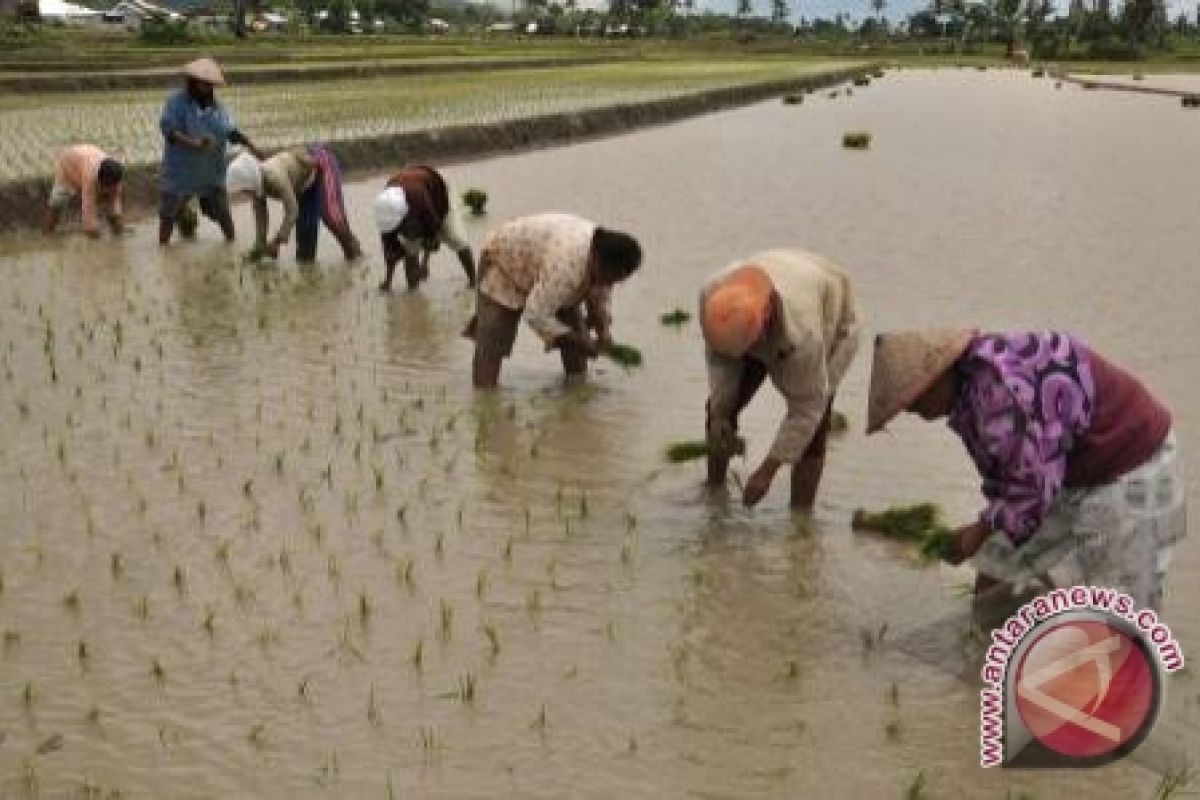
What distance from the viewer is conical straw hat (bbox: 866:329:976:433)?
3311 millimetres

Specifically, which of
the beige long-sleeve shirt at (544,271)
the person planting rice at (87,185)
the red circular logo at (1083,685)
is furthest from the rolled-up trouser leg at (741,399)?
the person planting rice at (87,185)

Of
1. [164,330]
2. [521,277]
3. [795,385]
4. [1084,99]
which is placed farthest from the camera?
[1084,99]

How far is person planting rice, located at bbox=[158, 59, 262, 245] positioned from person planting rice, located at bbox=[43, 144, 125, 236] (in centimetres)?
47

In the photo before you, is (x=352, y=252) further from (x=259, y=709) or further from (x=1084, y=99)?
(x=1084, y=99)

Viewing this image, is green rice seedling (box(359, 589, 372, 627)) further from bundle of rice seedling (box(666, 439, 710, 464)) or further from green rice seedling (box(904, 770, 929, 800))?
bundle of rice seedling (box(666, 439, 710, 464))

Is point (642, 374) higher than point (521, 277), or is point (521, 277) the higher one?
point (521, 277)

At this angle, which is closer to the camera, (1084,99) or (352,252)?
(352,252)

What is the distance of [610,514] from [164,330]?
355 centimetres

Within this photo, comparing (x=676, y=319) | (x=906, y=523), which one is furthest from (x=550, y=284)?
(x=676, y=319)

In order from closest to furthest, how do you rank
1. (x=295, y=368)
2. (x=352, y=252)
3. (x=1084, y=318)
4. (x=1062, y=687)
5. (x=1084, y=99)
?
(x=1062, y=687) → (x=295, y=368) → (x=1084, y=318) → (x=352, y=252) → (x=1084, y=99)

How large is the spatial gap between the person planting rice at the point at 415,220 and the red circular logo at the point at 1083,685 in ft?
18.5

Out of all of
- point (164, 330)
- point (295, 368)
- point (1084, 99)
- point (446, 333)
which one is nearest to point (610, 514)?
point (295, 368)

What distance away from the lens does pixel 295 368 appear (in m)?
6.59

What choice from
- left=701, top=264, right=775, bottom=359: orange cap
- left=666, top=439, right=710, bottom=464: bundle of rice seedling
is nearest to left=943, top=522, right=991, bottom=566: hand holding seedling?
left=701, top=264, right=775, bottom=359: orange cap
